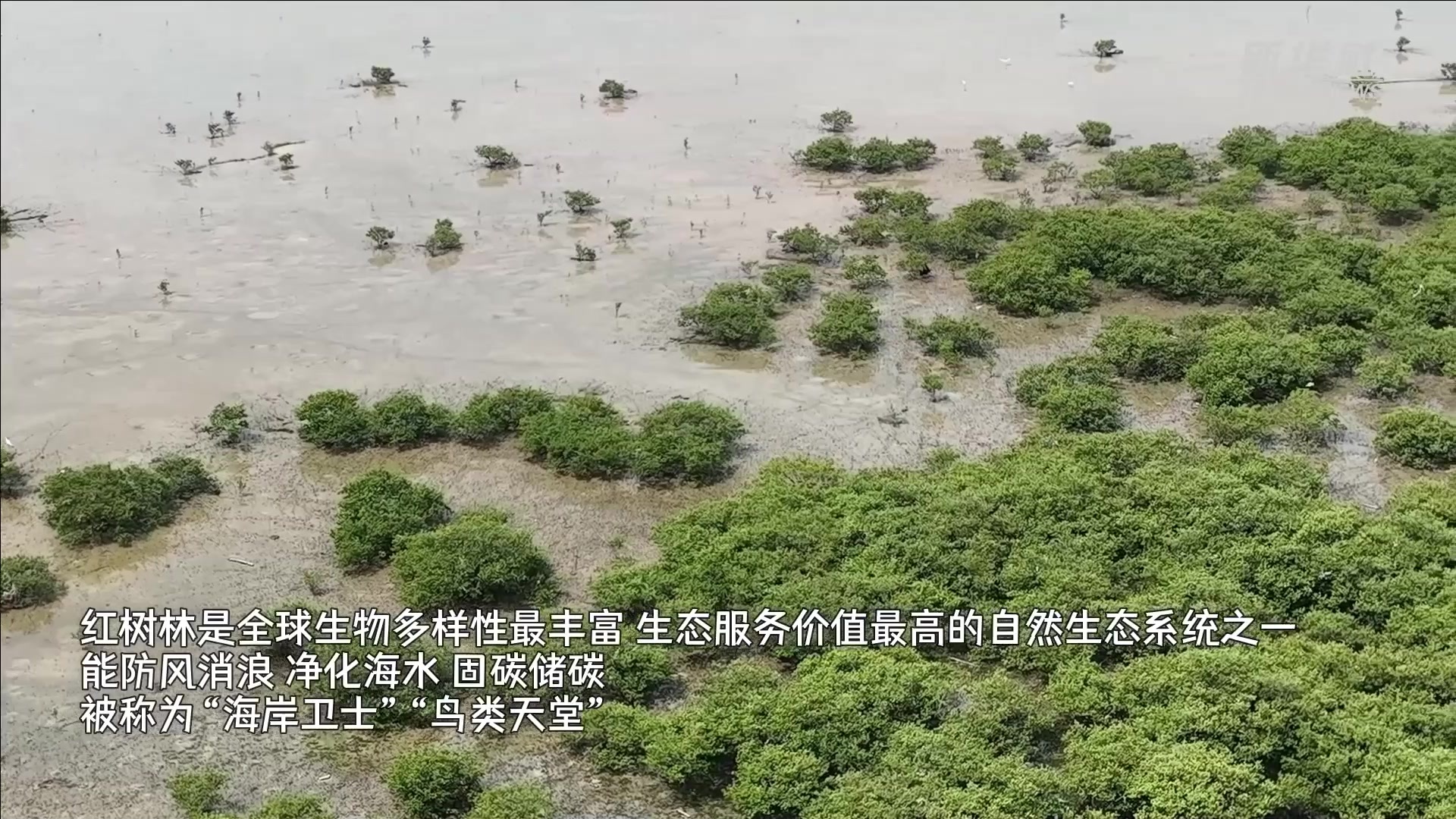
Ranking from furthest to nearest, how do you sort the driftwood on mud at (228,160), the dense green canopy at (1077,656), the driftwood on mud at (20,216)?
the driftwood on mud at (228,160)
the driftwood on mud at (20,216)
the dense green canopy at (1077,656)

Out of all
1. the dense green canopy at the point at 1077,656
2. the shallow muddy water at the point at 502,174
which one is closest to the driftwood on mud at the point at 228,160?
the shallow muddy water at the point at 502,174

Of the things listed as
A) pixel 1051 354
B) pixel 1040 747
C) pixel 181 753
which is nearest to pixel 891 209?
pixel 1051 354

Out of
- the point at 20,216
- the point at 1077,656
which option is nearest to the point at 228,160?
the point at 20,216

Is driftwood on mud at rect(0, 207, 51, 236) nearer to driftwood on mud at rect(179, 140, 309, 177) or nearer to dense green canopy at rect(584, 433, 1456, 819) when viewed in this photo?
driftwood on mud at rect(179, 140, 309, 177)

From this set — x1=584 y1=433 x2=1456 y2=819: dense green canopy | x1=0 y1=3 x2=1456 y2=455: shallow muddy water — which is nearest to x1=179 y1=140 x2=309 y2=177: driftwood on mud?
x1=0 y1=3 x2=1456 y2=455: shallow muddy water

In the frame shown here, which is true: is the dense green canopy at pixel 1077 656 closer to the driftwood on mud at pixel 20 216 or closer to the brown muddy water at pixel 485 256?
the brown muddy water at pixel 485 256

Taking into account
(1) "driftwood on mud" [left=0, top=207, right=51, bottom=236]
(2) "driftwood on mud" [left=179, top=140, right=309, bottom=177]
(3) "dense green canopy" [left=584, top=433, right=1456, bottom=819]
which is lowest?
(3) "dense green canopy" [left=584, top=433, right=1456, bottom=819]

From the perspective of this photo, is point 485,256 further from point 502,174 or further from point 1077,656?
point 1077,656

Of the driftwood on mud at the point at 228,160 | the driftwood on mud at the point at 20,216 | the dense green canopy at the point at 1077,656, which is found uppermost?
the driftwood on mud at the point at 228,160

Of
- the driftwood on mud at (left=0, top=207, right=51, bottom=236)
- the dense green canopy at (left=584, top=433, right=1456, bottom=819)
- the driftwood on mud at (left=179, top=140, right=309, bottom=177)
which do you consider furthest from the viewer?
the driftwood on mud at (left=179, top=140, right=309, bottom=177)

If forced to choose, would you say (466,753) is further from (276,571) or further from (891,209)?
(891,209)
